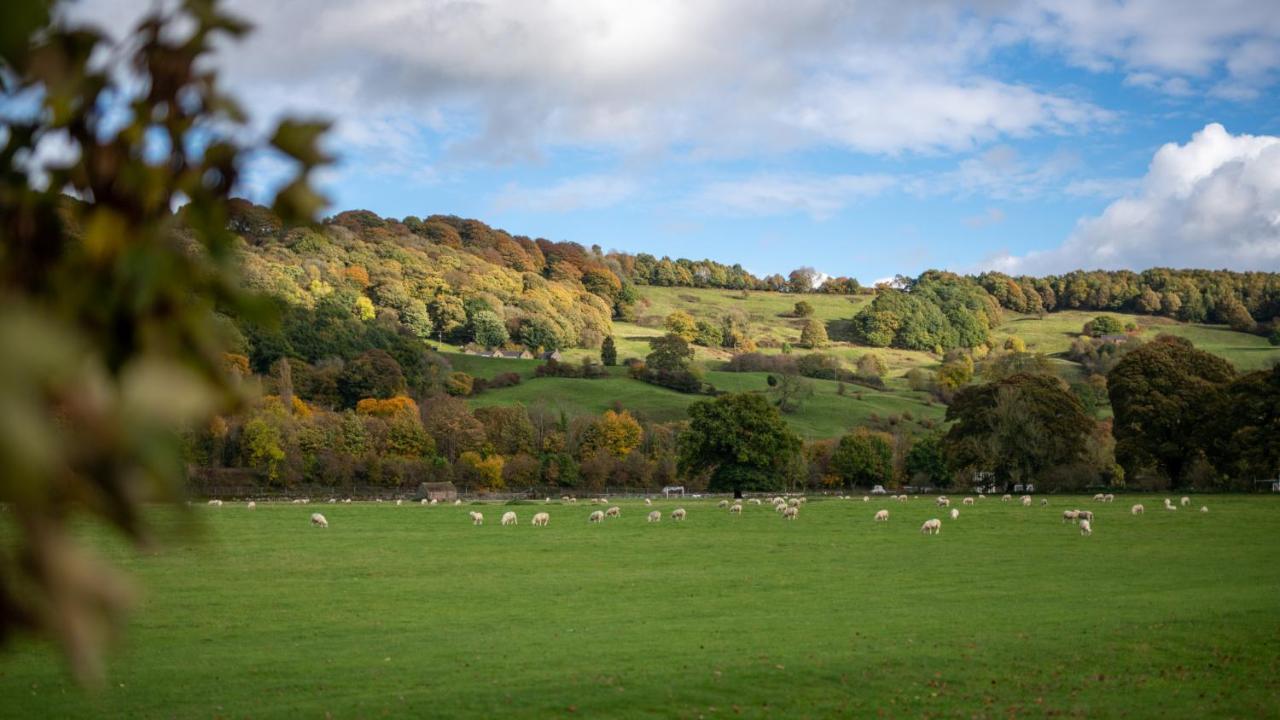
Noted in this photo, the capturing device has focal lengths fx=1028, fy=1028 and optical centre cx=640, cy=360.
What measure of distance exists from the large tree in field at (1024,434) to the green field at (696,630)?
3419 cm

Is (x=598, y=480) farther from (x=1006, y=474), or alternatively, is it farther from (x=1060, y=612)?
(x=1060, y=612)

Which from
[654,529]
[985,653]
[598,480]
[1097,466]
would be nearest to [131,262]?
[985,653]

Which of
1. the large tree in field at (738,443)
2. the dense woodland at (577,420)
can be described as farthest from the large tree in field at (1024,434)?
the large tree in field at (738,443)

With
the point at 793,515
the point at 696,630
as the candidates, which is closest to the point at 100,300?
the point at 696,630

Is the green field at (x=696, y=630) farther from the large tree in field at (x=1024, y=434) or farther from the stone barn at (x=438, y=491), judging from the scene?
the stone barn at (x=438, y=491)

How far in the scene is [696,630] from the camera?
923 inches

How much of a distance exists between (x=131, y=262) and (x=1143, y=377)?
284 feet

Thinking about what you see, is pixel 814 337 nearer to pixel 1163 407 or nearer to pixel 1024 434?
pixel 1024 434

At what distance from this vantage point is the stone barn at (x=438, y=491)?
299 ft

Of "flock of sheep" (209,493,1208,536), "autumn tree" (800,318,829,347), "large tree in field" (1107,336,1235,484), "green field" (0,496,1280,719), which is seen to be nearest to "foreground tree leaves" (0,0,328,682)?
"green field" (0,496,1280,719)

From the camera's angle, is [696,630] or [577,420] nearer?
[696,630]

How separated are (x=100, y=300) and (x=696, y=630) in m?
22.6

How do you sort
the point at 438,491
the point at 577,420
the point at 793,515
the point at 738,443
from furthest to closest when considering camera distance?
the point at 577,420, the point at 438,491, the point at 738,443, the point at 793,515

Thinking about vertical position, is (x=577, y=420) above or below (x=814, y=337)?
below
